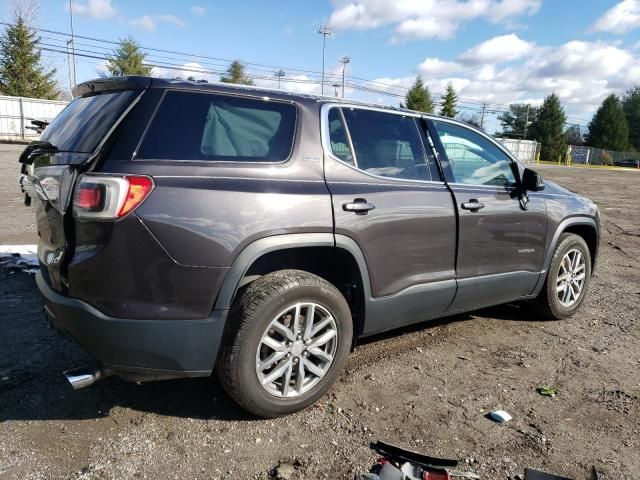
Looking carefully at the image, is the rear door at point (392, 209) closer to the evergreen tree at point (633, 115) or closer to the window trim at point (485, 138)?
the window trim at point (485, 138)

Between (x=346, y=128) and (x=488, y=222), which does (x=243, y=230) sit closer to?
(x=346, y=128)

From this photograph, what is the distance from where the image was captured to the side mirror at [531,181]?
4262 mm

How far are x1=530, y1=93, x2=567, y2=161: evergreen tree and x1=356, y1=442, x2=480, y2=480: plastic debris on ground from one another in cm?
8439

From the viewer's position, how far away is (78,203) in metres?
2.54

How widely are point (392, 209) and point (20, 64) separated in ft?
152

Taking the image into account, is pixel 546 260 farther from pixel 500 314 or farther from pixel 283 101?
pixel 283 101

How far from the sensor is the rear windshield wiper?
9.71 ft

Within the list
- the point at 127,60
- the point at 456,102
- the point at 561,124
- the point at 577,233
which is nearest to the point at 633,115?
the point at 561,124

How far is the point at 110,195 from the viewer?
2.47 meters

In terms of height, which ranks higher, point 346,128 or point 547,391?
point 346,128

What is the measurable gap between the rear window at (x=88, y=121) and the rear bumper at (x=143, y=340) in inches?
31.9

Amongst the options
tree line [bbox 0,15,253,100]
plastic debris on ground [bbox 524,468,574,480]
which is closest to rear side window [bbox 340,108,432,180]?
plastic debris on ground [bbox 524,468,574,480]

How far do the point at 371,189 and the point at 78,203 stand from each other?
1.66m

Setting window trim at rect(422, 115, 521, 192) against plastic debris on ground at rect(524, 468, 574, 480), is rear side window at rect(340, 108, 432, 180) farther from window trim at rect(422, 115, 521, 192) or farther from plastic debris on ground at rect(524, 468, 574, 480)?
plastic debris on ground at rect(524, 468, 574, 480)
